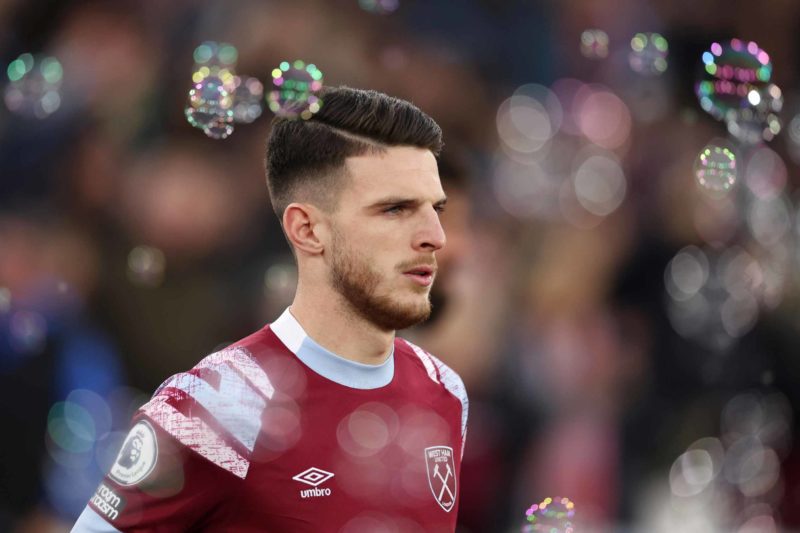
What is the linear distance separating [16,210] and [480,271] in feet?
6.60

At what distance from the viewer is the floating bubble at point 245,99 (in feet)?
10.2

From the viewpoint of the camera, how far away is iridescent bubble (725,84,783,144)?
361cm

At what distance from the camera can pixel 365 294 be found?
2.13m

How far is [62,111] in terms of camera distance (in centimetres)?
415

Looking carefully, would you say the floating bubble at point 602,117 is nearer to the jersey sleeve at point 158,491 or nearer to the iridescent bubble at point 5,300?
the iridescent bubble at point 5,300

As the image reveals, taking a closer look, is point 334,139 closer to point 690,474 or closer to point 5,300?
point 5,300

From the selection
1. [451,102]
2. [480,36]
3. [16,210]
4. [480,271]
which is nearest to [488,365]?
[480,271]

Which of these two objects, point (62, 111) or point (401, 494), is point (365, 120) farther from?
point (62, 111)

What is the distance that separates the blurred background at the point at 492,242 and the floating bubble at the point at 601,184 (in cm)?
2

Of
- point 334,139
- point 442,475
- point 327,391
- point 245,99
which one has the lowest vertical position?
point 442,475

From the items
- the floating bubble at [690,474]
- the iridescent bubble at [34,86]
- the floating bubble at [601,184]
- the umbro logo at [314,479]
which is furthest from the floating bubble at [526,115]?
the umbro logo at [314,479]

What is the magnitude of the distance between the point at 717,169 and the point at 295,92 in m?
1.79

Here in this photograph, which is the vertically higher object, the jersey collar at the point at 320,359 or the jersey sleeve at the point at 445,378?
the jersey collar at the point at 320,359

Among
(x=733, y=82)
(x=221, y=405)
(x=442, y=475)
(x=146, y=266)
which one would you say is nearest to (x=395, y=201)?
(x=221, y=405)
